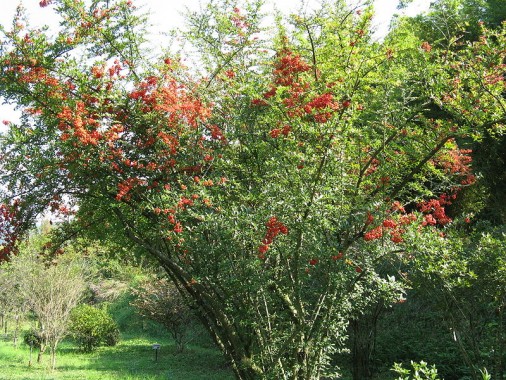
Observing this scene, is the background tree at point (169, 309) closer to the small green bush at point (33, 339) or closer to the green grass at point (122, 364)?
the green grass at point (122, 364)

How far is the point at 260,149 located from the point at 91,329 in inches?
573

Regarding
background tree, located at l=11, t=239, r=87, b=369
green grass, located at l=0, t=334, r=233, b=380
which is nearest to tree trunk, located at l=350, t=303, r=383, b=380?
green grass, located at l=0, t=334, r=233, b=380

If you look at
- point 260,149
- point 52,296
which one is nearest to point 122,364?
point 52,296

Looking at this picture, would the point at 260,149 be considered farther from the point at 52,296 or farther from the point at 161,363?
the point at 52,296

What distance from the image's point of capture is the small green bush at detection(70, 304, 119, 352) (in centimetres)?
1719

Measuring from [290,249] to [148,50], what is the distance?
3.11m

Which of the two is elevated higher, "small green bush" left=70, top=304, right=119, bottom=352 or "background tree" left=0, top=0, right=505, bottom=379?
"background tree" left=0, top=0, right=505, bottom=379

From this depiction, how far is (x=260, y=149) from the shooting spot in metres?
5.08

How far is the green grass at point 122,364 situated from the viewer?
37.8 feet

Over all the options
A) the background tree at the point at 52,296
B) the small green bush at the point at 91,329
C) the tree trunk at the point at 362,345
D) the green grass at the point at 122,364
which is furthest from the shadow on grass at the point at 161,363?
the tree trunk at the point at 362,345

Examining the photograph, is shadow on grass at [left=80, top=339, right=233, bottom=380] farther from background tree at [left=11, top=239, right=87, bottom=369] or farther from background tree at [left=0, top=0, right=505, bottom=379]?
background tree at [left=0, top=0, right=505, bottom=379]

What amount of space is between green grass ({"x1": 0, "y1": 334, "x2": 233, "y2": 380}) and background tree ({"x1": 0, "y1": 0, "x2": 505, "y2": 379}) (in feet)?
21.8

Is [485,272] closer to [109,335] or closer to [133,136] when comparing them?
[133,136]

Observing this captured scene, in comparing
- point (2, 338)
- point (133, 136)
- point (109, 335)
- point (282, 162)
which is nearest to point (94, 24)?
point (133, 136)
